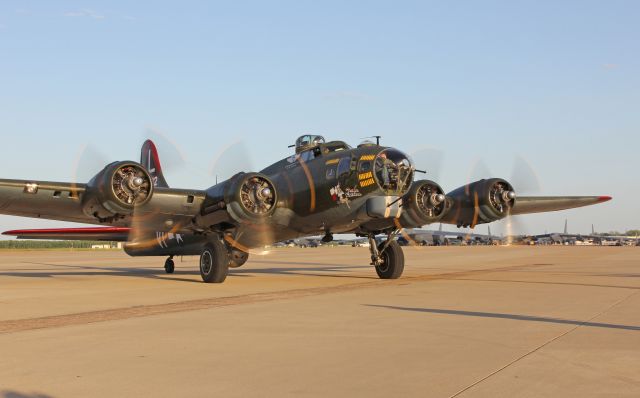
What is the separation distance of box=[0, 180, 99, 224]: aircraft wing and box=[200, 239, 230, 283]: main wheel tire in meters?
4.63

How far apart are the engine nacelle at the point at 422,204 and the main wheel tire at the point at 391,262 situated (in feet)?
3.52

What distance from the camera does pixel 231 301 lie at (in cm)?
1616

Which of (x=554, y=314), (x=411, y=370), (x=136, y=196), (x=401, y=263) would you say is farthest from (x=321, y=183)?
(x=411, y=370)

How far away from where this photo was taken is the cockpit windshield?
21781mm

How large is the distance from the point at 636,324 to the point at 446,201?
14.9 m

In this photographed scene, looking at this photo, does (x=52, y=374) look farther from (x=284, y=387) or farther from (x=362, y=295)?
(x=362, y=295)

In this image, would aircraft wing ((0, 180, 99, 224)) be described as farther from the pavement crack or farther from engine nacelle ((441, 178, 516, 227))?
the pavement crack

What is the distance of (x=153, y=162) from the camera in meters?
32.4

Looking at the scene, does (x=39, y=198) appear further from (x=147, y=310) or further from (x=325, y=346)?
(x=325, y=346)

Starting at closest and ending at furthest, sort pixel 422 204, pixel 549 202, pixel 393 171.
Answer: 1. pixel 393 171
2. pixel 422 204
3. pixel 549 202

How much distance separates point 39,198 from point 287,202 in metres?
8.70

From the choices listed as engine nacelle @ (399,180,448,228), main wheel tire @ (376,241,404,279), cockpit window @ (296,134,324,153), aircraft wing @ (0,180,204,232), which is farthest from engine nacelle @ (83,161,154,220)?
engine nacelle @ (399,180,448,228)

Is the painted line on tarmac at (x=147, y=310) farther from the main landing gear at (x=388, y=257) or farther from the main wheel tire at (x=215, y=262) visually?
the main landing gear at (x=388, y=257)

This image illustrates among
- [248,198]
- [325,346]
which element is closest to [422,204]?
[248,198]
